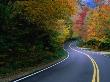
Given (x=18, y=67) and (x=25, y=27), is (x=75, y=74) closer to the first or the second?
(x=18, y=67)

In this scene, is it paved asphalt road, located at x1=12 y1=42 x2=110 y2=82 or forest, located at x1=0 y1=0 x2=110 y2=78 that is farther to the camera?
forest, located at x1=0 y1=0 x2=110 y2=78

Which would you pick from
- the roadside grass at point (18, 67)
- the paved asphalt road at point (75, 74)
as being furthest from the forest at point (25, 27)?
the paved asphalt road at point (75, 74)

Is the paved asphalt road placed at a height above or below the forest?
below

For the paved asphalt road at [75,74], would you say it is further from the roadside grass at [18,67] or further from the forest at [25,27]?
the forest at [25,27]

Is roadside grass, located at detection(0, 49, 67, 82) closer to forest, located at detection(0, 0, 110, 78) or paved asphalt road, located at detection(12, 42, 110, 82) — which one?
forest, located at detection(0, 0, 110, 78)

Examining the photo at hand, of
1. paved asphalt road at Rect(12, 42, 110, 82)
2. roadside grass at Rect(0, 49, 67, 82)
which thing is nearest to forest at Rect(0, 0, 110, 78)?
roadside grass at Rect(0, 49, 67, 82)

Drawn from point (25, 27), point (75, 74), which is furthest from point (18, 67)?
point (25, 27)

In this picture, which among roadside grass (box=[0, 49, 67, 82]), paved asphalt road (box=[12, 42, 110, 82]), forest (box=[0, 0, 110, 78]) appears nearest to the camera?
paved asphalt road (box=[12, 42, 110, 82])

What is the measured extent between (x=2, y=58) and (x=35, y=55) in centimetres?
715

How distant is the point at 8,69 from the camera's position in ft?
74.1

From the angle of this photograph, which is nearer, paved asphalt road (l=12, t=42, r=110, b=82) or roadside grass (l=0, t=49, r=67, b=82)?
paved asphalt road (l=12, t=42, r=110, b=82)

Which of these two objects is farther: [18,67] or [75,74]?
[18,67]

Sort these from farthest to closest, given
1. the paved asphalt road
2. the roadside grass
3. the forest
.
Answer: the forest → the roadside grass → the paved asphalt road

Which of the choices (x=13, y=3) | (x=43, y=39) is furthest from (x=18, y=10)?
(x=43, y=39)
